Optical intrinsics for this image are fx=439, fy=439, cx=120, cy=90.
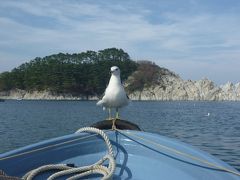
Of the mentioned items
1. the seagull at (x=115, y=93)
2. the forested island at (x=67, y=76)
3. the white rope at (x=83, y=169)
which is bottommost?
the white rope at (x=83, y=169)

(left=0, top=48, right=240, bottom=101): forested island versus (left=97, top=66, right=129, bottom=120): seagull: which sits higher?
(left=0, top=48, right=240, bottom=101): forested island

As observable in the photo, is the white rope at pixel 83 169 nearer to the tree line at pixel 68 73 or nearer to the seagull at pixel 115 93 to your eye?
the seagull at pixel 115 93

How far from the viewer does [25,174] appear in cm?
539

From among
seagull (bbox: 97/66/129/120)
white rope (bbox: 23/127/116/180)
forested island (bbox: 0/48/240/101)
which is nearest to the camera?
white rope (bbox: 23/127/116/180)

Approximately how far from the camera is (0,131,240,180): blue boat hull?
536 centimetres

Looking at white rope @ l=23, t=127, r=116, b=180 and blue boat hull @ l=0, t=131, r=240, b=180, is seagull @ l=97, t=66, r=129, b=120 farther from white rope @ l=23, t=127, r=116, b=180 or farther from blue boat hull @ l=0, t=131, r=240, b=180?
white rope @ l=23, t=127, r=116, b=180

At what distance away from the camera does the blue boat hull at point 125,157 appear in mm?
5359

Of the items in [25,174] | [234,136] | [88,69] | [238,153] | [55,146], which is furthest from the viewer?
Answer: [88,69]

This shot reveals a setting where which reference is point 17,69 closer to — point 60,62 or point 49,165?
point 60,62

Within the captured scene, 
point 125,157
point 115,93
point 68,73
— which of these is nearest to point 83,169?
point 125,157

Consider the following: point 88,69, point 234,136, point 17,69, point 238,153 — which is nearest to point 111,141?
point 238,153

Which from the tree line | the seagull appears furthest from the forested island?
the seagull

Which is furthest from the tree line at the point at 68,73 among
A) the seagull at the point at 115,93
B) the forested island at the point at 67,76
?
the seagull at the point at 115,93

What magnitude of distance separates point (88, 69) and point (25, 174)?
16133 cm
